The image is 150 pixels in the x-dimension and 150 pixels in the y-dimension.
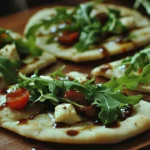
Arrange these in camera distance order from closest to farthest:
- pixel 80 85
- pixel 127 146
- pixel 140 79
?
1. pixel 127 146
2. pixel 80 85
3. pixel 140 79

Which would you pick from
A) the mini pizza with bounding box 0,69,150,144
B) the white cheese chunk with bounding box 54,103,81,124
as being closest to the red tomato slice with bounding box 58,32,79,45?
the mini pizza with bounding box 0,69,150,144

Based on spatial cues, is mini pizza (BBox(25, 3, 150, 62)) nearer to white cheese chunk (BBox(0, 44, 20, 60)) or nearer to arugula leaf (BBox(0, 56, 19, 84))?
white cheese chunk (BBox(0, 44, 20, 60))

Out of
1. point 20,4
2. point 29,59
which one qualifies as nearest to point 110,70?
point 29,59

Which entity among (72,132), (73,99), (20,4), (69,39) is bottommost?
(72,132)

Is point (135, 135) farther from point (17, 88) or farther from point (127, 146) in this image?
point (17, 88)

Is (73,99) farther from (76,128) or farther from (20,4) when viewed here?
(20,4)

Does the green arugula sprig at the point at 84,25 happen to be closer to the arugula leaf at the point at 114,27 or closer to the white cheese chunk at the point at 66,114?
the arugula leaf at the point at 114,27

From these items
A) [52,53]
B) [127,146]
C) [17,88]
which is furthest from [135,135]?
[52,53]
